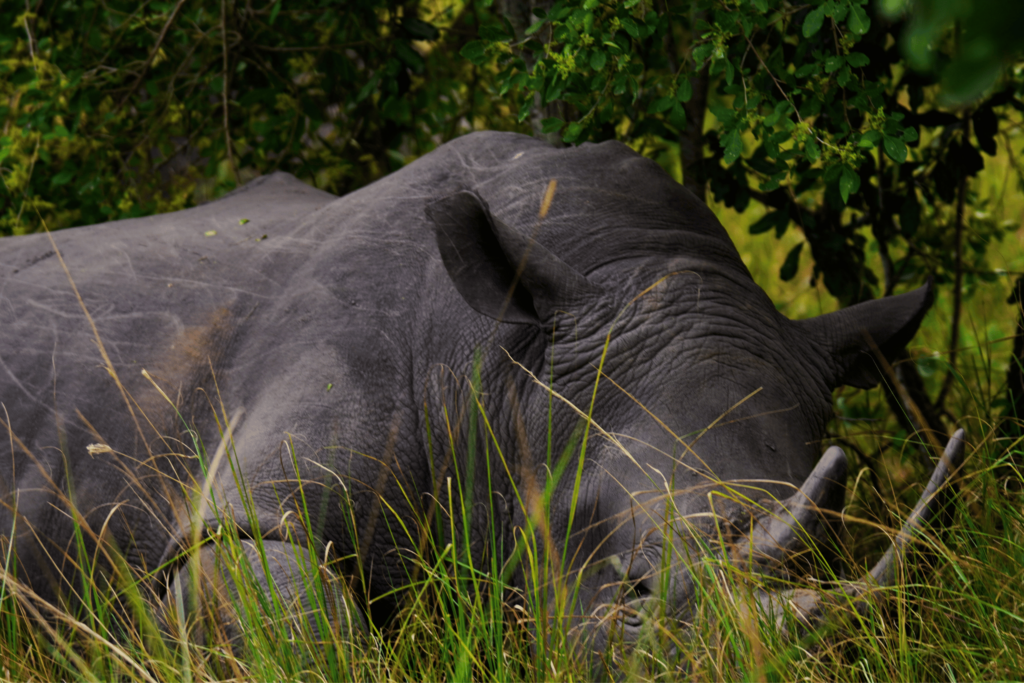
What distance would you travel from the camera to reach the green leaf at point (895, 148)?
2.79 metres

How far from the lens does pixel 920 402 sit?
4297 millimetres

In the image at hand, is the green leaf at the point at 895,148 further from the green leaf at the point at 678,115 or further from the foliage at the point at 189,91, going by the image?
the foliage at the point at 189,91

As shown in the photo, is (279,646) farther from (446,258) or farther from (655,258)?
(655,258)

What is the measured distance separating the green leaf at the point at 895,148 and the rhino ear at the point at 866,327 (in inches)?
14.3

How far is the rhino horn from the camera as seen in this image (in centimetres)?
192

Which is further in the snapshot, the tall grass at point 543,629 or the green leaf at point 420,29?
the green leaf at point 420,29

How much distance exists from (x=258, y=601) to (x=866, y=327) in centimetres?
172

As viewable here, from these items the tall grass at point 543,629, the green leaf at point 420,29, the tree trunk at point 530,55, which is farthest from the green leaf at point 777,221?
the tall grass at point 543,629

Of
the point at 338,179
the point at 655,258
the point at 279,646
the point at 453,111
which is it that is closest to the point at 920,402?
the point at 655,258

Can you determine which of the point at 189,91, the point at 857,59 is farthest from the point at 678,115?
the point at 189,91

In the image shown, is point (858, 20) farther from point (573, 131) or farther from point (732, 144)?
point (573, 131)

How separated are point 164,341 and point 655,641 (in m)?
1.68

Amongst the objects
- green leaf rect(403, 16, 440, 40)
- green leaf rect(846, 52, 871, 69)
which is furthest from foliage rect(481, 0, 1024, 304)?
green leaf rect(403, 16, 440, 40)

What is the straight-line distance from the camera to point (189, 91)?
177 inches
